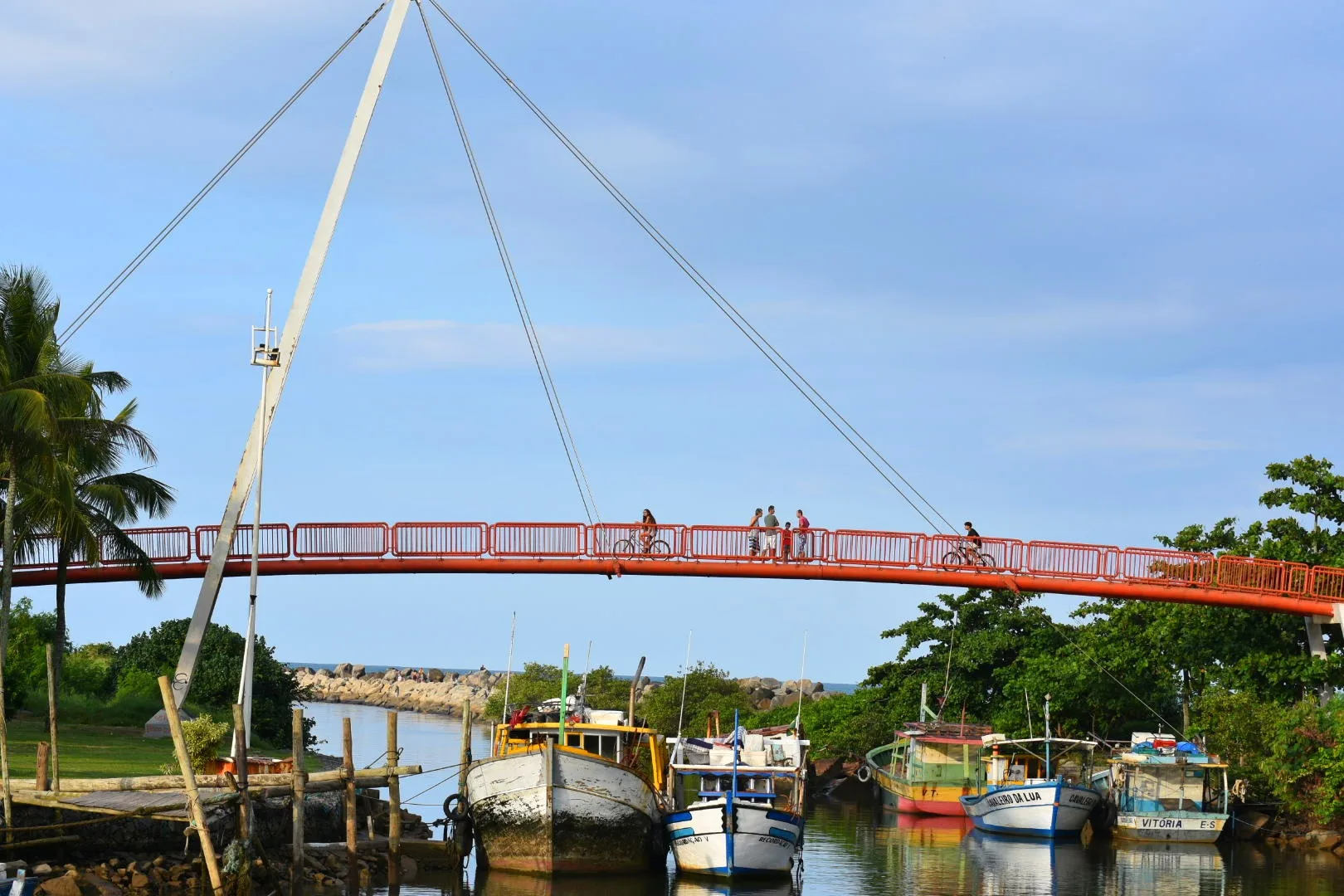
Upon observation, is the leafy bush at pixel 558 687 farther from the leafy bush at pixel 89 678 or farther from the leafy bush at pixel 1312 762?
the leafy bush at pixel 1312 762

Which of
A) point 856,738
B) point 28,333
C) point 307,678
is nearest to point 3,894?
point 28,333

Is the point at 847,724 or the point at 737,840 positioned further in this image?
the point at 847,724

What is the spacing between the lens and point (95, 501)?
42.9 m

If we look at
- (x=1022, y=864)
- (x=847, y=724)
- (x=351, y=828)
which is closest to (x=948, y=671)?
(x=847, y=724)

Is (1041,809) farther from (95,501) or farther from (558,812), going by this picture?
(95,501)

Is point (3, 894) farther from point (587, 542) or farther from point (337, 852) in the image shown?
point (587, 542)

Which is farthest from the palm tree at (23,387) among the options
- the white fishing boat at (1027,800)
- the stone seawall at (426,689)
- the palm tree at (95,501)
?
the stone seawall at (426,689)

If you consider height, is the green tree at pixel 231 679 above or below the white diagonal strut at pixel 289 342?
below

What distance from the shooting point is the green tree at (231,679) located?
183ft

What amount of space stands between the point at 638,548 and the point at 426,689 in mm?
95584

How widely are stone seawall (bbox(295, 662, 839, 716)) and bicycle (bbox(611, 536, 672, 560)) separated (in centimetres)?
→ 5190

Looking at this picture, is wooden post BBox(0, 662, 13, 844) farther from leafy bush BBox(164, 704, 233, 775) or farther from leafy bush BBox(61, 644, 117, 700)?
leafy bush BBox(61, 644, 117, 700)

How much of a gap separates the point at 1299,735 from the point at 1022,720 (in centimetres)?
1427

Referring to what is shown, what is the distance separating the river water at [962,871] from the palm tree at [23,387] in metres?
12.2
